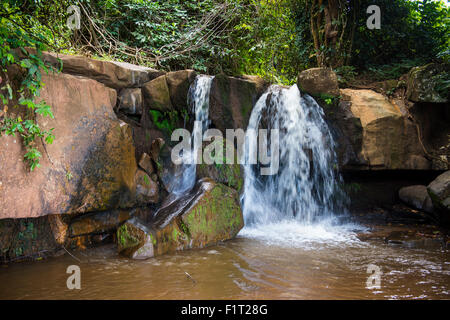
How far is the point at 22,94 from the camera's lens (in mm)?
3363

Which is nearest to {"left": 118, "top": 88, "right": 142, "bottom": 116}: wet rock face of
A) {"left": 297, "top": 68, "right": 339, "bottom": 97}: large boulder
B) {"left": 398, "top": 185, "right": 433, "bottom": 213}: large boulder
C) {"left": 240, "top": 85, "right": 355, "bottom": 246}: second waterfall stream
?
{"left": 240, "top": 85, "right": 355, "bottom": 246}: second waterfall stream

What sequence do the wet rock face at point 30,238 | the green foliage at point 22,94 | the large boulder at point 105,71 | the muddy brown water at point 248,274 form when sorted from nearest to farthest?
1. the muddy brown water at point 248,274
2. the green foliage at point 22,94
3. the wet rock face at point 30,238
4. the large boulder at point 105,71

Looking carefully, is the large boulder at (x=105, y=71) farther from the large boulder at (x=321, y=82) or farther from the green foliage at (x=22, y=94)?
the large boulder at (x=321, y=82)

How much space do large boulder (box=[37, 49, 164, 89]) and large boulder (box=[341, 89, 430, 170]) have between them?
410 centimetres

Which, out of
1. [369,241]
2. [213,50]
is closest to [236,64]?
[213,50]

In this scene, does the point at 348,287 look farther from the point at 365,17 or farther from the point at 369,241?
the point at 365,17

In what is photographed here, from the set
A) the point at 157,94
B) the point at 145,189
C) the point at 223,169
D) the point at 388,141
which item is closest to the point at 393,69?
the point at 388,141

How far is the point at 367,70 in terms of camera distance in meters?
7.77

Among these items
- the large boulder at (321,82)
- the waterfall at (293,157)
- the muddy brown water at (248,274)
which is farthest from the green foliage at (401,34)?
the muddy brown water at (248,274)

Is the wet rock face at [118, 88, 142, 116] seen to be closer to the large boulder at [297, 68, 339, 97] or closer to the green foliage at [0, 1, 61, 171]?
the green foliage at [0, 1, 61, 171]

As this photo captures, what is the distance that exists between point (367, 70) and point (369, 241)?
5130 mm

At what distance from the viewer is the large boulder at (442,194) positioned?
185 inches

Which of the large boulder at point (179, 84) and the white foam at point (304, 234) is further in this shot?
the large boulder at point (179, 84)

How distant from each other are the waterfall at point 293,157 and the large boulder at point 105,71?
88.4 inches
